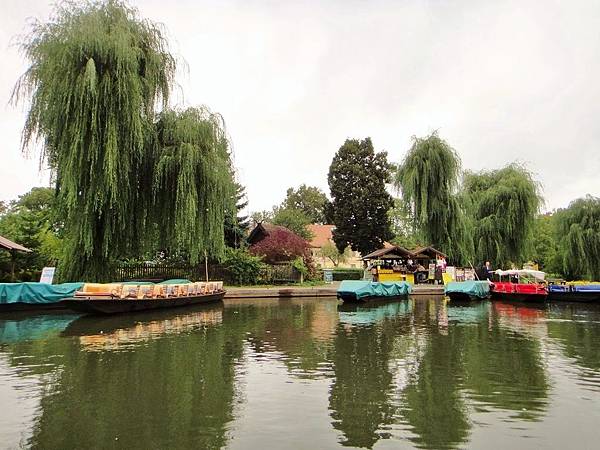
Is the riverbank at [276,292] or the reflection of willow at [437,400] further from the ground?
the riverbank at [276,292]

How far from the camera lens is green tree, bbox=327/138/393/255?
178 feet

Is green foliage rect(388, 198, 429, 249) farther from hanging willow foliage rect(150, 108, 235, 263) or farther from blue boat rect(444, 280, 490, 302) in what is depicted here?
hanging willow foliage rect(150, 108, 235, 263)

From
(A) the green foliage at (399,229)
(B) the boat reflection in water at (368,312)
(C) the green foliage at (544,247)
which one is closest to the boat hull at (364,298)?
(B) the boat reflection in water at (368,312)

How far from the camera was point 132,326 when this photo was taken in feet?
53.5

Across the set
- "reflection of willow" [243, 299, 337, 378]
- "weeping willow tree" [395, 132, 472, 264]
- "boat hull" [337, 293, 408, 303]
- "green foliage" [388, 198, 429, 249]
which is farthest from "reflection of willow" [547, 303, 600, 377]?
"green foliage" [388, 198, 429, 249]

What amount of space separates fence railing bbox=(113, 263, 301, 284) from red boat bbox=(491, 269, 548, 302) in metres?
15.8

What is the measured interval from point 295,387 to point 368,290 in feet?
66.8

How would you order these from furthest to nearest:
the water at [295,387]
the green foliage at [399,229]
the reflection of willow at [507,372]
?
the green foliage at [399,229] < the reflection of willow at [507,372] < the water at [295,387]

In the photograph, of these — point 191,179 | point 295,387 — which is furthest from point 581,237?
point 295,387

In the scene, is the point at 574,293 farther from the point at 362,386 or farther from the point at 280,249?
the point at 362,386

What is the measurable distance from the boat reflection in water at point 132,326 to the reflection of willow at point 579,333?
38.6ft

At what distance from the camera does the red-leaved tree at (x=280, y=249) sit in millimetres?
38531

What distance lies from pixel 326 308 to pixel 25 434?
19.3 meters

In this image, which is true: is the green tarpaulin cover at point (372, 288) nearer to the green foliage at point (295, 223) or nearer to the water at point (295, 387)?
the water at point (295, 387)
